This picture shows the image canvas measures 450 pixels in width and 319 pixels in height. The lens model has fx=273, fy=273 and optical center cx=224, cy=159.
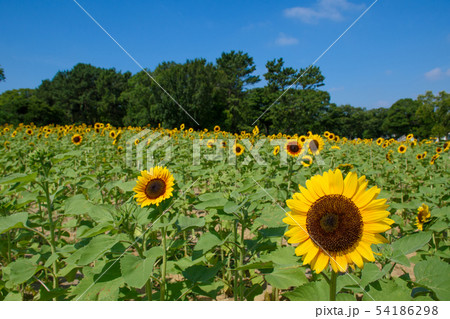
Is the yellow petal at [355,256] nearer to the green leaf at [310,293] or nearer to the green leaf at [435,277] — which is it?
the green leaf at [310,293]

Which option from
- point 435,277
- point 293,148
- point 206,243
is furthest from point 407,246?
point 293,148

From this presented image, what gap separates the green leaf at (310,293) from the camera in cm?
122

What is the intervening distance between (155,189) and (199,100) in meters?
32.2

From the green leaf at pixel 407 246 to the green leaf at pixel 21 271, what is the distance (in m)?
2.22

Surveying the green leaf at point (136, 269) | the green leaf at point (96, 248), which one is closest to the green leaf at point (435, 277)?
the green leaf at point (136, 269)

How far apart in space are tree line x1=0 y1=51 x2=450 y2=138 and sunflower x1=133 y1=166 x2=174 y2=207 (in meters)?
12.3

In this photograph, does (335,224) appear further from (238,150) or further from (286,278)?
(238,150)

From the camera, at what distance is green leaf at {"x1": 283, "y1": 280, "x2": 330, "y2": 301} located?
1.22 metres

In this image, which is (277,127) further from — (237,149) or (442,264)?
(442,264)

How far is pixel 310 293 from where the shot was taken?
1237 millimetres

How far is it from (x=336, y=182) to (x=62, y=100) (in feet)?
177

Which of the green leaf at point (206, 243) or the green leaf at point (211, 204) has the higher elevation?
the green leaf at point (211, 204)

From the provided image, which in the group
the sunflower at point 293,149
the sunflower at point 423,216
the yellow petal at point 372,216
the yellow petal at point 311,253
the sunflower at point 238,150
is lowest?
the yellow petal at point 311,253

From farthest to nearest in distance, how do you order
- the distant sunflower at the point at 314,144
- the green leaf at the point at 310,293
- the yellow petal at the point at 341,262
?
the distant sunflower at the point at 314,144 → the green leaf at the point at 310,293 → the yellow petal at the point at 341,262
